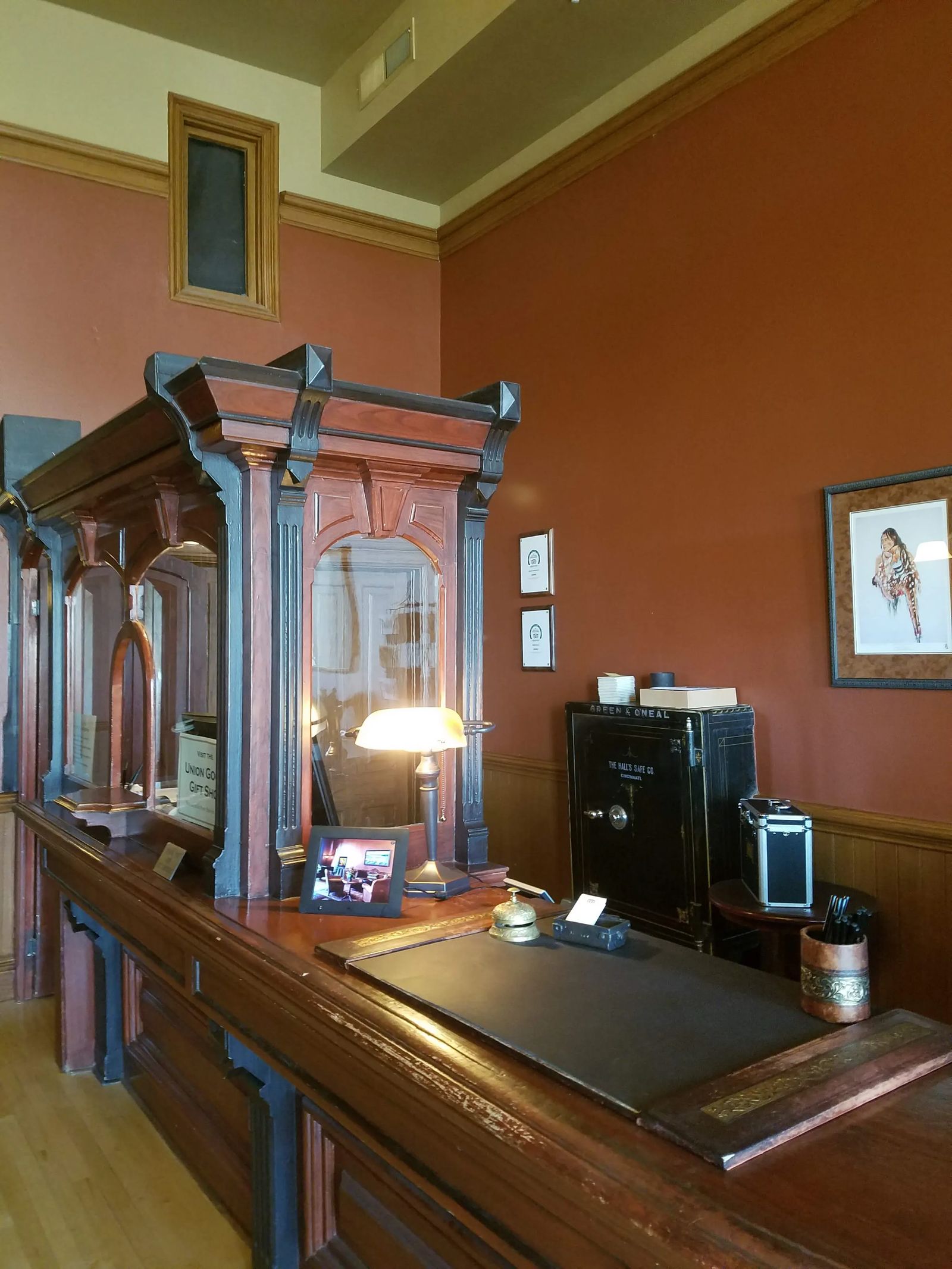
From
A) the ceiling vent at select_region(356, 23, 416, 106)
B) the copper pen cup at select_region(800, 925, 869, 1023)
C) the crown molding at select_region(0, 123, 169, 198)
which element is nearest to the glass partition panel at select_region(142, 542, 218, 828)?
the copper pen cup at select_region(800, 925, 869, 1023)

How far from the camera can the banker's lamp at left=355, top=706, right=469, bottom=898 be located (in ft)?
6.57

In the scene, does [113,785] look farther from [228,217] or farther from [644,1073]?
[228,217]

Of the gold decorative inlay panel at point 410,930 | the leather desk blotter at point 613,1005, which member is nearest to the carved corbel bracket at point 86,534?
the gold decorative inlay panel at point 410,930

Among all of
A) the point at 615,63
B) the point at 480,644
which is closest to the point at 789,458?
the point at 480,644

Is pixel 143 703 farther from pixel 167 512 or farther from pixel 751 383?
pixel 751 383

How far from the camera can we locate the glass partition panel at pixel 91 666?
307 centimetres

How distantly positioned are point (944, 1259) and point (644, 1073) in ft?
1.35

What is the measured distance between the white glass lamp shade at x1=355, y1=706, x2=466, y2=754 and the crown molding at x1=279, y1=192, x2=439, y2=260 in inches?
157

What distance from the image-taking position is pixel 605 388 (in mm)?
4387

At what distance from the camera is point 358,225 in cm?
527

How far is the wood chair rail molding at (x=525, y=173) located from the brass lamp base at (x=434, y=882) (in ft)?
10.9

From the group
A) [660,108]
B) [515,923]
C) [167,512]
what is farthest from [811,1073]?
[660,108]

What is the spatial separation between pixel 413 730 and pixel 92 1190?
1.74 meters

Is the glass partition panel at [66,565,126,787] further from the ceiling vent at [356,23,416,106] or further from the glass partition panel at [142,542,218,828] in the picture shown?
the ceiling vent at [356,23,416,106]
